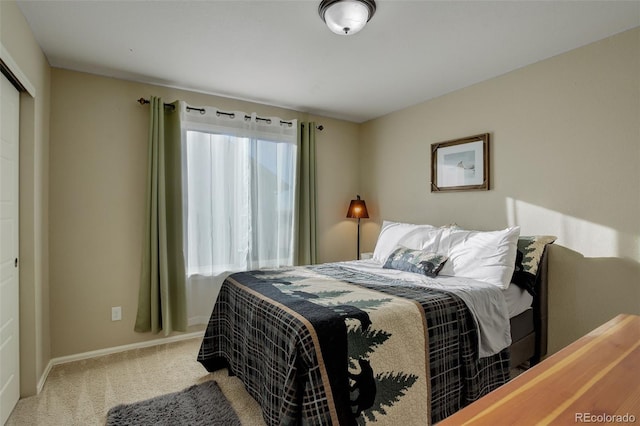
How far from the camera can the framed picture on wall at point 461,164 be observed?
3195 mm

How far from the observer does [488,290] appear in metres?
2.29

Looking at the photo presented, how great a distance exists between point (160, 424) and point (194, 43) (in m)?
2.53

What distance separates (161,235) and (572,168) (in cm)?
348

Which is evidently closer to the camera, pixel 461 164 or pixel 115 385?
pixel 115 385

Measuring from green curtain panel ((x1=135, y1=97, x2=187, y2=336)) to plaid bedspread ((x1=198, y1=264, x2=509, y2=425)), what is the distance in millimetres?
840

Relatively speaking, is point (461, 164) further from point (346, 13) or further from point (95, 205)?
point (95, 205)

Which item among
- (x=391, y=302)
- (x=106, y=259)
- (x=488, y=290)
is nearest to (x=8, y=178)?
(x=106, y=259)

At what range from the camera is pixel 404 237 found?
333 centimetres

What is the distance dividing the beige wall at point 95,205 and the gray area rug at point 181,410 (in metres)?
1.14

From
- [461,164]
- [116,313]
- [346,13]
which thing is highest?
[346,13]

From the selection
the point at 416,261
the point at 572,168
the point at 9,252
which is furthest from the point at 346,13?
the point at 9,252

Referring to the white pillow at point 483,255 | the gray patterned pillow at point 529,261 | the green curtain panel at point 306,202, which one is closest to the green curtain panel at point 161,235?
the green curtain panel at point 306,202

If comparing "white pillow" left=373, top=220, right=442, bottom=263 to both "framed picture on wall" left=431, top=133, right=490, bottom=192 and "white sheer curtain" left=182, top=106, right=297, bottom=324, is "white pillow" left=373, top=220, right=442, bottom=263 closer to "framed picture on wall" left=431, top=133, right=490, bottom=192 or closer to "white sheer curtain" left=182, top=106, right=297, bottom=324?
"framed picture on wall" left=431, top=133, right=490, bottom=192

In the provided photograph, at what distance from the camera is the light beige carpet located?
213 cm
